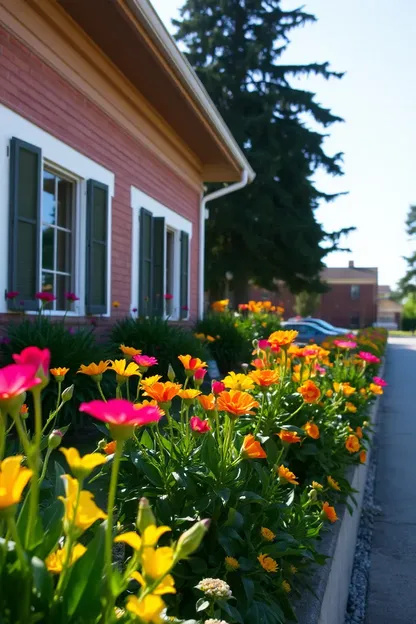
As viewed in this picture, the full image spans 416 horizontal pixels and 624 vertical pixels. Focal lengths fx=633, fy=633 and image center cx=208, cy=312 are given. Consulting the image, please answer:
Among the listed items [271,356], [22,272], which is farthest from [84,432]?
[271,356]

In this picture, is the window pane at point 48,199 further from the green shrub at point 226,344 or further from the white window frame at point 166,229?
the green shrub at point 226,344

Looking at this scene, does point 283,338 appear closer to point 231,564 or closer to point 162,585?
point 231,564

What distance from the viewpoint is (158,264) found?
28.6ft

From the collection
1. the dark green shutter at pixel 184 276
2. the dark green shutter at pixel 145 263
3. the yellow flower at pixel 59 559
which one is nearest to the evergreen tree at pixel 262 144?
the dark green shutter at pixel 184 276

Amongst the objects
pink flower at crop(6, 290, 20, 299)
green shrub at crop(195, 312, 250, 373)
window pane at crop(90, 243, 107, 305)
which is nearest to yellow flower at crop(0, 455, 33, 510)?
pink flower at crop(6, 290, 20, 299)

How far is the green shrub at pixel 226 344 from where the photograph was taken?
31.3 ft

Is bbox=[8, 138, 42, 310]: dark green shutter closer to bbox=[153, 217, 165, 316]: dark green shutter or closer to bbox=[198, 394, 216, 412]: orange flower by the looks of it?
bbox=[153, 217, 165, 316]: dark green shutter

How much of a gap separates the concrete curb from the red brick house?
311cm

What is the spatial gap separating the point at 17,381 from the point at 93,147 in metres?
5.95

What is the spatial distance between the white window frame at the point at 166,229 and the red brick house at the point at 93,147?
0.02m

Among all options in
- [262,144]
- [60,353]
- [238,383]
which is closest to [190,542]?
[238,383]

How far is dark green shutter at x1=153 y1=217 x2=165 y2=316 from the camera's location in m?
8.62

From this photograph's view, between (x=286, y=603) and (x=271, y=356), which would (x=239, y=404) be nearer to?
(x=286, y=603)

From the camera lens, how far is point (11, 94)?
16.6 feet
